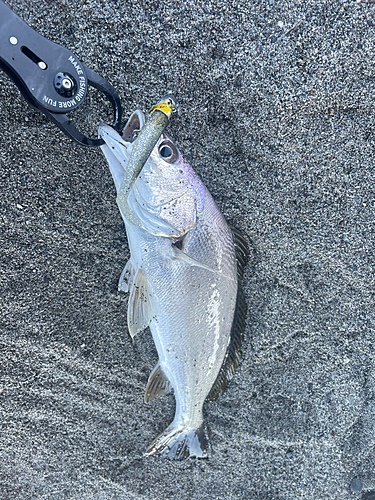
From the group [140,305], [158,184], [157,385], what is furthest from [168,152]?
[157,385]

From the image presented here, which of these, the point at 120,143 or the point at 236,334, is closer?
the point at 120,143

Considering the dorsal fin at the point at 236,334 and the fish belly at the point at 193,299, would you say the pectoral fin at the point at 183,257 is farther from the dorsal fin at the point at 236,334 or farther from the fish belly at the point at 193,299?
the dorsal fin at the point at 236,334

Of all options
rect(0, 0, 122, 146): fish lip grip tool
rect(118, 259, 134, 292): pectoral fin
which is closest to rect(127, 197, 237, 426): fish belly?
rect(118, 259, 134, 292): pectoral fin

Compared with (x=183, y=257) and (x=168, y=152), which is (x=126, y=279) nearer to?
(x=183, y=257)

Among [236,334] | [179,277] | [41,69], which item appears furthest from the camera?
[236,334]

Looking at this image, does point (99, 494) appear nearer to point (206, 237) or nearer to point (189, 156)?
point (206, 237)

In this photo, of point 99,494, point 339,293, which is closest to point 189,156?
point 339,293
